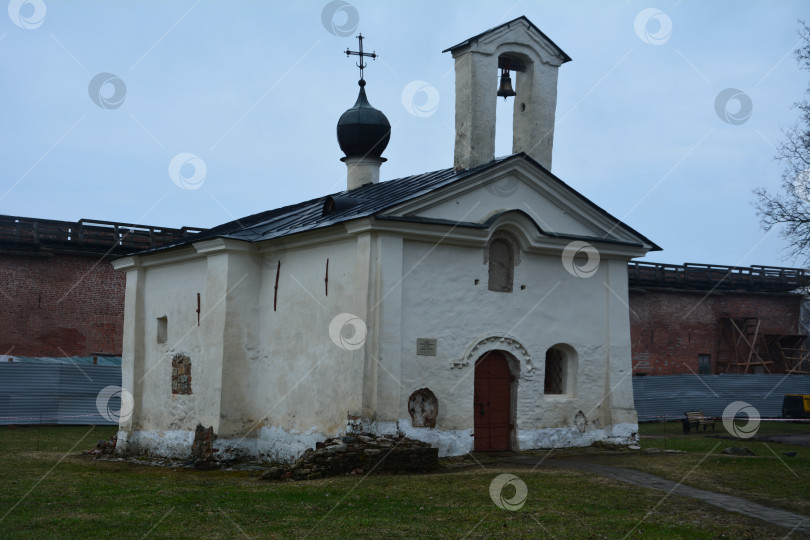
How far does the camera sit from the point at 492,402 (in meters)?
17.0

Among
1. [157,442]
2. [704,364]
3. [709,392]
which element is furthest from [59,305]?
[704,364]

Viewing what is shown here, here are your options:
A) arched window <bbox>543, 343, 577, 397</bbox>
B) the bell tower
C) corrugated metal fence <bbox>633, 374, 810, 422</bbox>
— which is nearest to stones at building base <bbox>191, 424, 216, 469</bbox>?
arched window <bbox>543, 343, 577, 397</bbox>

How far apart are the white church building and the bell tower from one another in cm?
3

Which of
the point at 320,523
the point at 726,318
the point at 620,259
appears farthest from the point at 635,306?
the point at 320,523

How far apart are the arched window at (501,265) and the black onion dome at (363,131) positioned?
7398mm

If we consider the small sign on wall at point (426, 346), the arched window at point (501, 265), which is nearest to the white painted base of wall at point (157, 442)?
the small sign on wall at point (426, 346)

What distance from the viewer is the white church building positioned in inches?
622

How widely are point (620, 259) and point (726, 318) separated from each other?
83.4 ft

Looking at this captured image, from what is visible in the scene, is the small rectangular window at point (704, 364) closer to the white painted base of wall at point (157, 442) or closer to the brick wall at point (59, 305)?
the brick wall at point (59, 305)

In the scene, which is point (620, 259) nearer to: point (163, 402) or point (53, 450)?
point (163, 402)

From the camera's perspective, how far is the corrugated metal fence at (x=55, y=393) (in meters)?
25.8

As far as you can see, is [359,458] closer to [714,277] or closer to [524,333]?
[524,333]

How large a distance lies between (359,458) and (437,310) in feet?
10.6

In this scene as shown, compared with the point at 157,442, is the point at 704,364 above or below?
above
